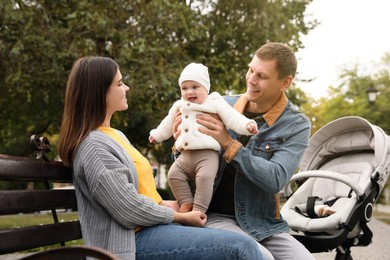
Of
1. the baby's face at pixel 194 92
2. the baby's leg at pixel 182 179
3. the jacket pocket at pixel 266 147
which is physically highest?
the baby's face at pixel 194 92

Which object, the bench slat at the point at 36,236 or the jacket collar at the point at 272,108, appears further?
the jacket collar at the point at 272,108

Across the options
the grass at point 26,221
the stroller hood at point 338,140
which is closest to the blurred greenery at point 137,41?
the grass at point 26,221

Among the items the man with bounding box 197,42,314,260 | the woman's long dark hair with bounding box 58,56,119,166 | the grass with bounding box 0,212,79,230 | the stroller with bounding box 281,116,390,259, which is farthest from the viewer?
the grass with bounding box 0,212,79,230

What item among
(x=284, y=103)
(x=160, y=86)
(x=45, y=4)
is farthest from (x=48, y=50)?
(x=284, y=103)

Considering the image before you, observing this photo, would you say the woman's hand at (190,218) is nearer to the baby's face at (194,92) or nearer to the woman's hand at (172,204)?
the woman's hand at (172,204)

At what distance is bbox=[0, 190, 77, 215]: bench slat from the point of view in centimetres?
261

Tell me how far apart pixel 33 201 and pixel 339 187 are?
3.86 m

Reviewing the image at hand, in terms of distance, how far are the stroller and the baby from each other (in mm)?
1456

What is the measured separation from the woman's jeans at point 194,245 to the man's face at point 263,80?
3.28 ft

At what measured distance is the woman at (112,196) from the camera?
108 inches

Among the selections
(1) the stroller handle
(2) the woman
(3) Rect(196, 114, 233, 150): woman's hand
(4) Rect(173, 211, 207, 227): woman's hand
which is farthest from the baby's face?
(1) the stroller handle

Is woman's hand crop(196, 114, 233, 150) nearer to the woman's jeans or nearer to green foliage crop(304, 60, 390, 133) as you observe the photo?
the woman's jeans

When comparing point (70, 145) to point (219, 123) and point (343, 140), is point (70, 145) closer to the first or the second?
point (219, 123)

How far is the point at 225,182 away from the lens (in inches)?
138
